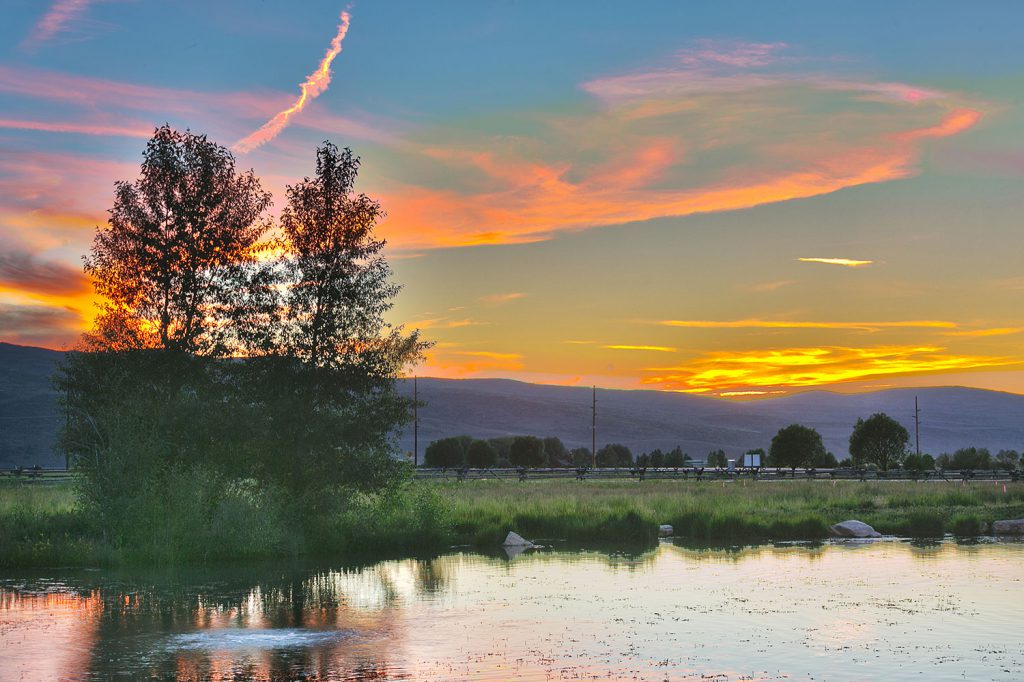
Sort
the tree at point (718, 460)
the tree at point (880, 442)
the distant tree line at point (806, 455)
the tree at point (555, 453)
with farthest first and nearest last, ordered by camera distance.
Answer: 1. the tree at point (555, 453)
2. the tree at point (718, 460)
3. the tree at point (880, 442)
4. the distant tree line at point (806, 455)

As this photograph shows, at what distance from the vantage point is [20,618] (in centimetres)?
2452

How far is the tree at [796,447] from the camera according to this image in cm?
12494

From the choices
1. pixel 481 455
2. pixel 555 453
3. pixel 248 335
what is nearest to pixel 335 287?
pixel 248 335

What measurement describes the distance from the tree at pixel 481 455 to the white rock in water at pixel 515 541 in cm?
8758

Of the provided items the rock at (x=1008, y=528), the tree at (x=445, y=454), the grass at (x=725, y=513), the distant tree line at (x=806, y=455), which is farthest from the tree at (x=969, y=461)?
the rock at (x=1008, y=528)

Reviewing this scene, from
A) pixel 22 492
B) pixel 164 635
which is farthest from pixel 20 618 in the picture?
pixel 22 492

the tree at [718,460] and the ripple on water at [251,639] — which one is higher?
the tree at [718,460]

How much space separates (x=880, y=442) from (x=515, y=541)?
8908cm

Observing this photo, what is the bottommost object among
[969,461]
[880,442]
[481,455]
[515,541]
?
[515,541]

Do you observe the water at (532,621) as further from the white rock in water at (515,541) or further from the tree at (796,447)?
the tree at (796,447)

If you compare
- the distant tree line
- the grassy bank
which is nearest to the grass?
the grassy bank

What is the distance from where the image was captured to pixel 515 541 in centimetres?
4238

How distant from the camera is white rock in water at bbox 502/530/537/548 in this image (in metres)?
42.0

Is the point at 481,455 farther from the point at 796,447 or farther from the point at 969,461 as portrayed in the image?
the point at 969,461
